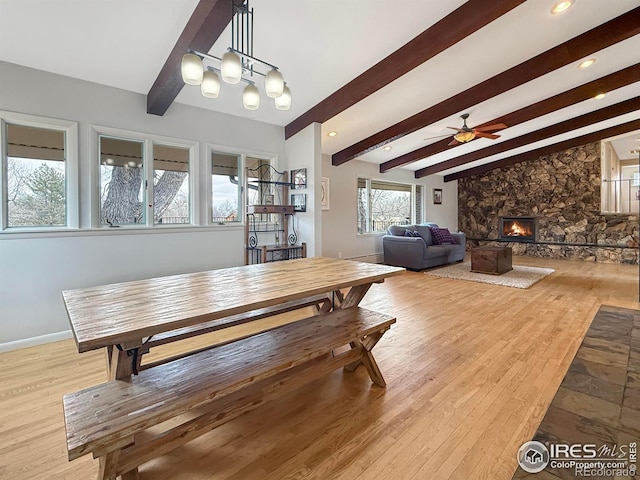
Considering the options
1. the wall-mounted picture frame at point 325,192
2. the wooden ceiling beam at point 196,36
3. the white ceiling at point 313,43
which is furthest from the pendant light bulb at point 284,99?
the wall-mounted picture frame at point 325,192

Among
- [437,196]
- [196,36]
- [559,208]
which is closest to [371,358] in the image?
[196,36]

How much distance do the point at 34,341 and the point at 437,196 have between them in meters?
8.84

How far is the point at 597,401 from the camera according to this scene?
74.2 inches

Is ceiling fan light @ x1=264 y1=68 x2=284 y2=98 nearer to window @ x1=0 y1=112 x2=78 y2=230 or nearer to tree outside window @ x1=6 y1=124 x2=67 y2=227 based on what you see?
window @ x1=0 y1=112 x2=78 y2=230

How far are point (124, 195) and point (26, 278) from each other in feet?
3.74

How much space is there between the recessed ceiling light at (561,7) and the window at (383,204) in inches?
172

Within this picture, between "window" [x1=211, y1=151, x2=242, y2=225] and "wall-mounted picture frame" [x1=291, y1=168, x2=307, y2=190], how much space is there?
0.76 m

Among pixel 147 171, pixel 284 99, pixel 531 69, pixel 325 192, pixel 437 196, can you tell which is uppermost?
pixel 531 69

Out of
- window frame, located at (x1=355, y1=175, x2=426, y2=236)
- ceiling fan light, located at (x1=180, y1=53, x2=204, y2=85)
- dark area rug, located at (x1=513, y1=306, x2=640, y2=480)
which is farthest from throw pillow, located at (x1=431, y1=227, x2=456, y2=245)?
ceiling fan light, located at (x1=180, y1=53, x2=204, y2=85)

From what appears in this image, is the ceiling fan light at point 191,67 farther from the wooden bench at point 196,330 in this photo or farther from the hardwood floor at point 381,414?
the hardwood floor at point 381,414

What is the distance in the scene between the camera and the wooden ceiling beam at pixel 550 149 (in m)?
6.32

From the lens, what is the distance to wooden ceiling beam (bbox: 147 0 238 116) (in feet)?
7.05

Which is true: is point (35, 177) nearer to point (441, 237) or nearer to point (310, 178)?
point (310, 178)

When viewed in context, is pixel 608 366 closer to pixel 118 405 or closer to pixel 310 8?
pixel 118 405
